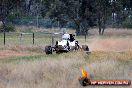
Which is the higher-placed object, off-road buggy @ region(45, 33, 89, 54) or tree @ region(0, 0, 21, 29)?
tree @ region(0, 0, 21, 29)

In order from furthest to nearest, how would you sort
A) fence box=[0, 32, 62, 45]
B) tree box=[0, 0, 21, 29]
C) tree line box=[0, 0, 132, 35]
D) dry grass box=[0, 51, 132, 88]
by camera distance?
tree line box=[0, 0, 132, 35], tree box=[0, 0, 21, 29], fence box=[0, 32, 62, 45], dry grass box=[0, 51, 132, 88]

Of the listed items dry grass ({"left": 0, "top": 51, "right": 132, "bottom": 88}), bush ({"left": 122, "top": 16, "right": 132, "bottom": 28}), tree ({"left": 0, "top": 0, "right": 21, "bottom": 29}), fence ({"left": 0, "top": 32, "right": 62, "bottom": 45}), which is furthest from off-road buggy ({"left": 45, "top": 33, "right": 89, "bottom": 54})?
bush ({"left": 122, "top": 16, "right": 132, "bottom": 28})

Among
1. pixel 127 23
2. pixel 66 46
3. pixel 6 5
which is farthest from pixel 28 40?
pixel 127 23

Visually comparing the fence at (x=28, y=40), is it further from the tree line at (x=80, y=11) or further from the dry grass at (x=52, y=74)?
the dry grass at (x=52, y=74)

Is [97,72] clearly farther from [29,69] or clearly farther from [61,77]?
[29,69]

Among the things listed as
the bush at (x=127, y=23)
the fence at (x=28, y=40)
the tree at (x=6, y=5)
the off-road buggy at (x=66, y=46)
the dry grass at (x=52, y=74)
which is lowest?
the bush at (x=127, y=23)

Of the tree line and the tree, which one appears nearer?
the tree

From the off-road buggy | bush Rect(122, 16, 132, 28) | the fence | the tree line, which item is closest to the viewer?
the off-road buggy

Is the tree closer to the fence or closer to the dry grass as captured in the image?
the fence

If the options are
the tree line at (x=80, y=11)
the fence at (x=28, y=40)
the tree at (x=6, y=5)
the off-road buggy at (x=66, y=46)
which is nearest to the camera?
the off-road buggy at (x=66, y=46)

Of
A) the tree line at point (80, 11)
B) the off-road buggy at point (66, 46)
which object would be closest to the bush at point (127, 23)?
the tree line at point (80, 11)

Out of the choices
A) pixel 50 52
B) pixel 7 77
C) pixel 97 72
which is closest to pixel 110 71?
pixel 97 72

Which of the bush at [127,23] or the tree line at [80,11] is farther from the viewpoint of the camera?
the bush at [127,23]

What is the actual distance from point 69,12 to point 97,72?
56.2 metres
